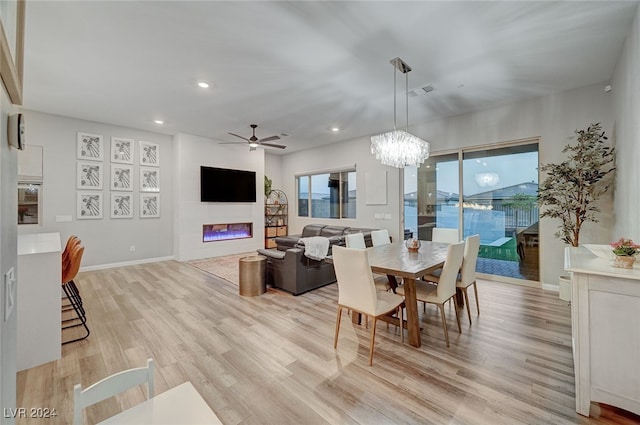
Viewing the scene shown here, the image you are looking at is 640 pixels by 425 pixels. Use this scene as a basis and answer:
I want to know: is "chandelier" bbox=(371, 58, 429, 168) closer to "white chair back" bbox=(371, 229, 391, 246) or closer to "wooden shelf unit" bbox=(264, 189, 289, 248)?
"white chair back" bbox=(371, 229, 391, 246)

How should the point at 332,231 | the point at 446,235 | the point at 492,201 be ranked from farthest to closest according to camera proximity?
the point at 332,231 → the point at 492,201 → the point at 446,235

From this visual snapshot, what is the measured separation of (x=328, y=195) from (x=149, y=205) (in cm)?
461

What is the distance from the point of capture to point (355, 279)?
7.99 feet

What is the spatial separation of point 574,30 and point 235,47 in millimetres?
3498

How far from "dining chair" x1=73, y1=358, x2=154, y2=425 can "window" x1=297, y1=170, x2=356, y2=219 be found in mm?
6282

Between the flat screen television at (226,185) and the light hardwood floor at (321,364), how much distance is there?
355 cm

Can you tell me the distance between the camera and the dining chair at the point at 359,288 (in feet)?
7.67

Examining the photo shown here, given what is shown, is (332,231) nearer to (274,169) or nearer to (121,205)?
(274,169)

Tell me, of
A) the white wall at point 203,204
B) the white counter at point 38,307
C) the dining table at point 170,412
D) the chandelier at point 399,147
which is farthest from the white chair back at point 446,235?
the white wall at point 203,204

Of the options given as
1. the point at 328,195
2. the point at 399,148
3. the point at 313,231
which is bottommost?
the point at 313,231

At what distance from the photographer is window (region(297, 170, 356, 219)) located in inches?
287

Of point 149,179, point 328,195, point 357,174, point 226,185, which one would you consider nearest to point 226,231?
point 226,185

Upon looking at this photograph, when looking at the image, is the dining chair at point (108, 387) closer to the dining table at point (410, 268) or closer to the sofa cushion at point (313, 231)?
the dining table at point (410, 268)

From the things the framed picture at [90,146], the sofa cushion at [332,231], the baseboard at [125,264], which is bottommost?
the baseboard at [125,264]
